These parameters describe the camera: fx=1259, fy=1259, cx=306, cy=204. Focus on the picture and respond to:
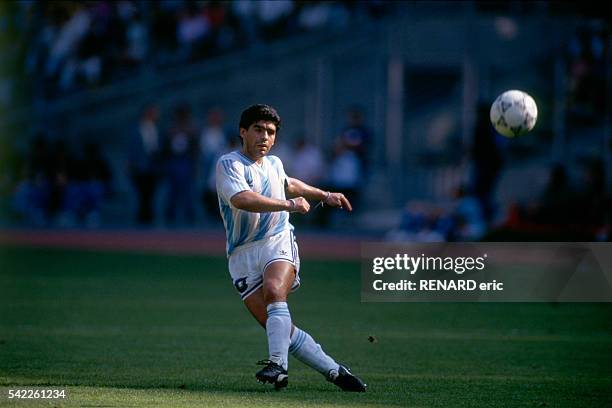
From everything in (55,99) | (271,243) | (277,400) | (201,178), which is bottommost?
(277,400)

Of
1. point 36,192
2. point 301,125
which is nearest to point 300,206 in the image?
point 301,125

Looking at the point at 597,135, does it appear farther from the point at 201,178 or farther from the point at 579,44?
the point at 201,178

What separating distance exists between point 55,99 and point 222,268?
10168mm

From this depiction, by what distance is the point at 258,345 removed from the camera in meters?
11.8

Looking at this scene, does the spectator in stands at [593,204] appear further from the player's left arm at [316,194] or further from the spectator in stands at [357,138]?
the player's left arm at [316,194]

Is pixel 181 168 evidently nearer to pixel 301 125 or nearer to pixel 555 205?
pixel 301 125

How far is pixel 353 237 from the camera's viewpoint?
80.0 feet

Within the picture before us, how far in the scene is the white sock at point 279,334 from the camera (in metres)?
8.38

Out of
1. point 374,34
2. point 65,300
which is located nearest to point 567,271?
point 65,300

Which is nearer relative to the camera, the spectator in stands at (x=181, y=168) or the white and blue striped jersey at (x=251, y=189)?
the white and blue striped jersey at (x=251, y=189)

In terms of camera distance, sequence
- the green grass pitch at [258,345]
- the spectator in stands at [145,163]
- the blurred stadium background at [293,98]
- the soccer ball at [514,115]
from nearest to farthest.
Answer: the green grass pitch at [258,345] < the soccer ball at [514,115] < the blurred stadium background at [293,98] < the spectator in stands at [145,163]

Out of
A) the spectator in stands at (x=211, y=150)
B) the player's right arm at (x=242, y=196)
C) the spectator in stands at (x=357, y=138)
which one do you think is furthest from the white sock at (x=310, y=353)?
the spectator in stands at (x=211, y=150)

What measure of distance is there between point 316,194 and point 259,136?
1.99ft

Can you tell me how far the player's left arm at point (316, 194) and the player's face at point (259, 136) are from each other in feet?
1.58
